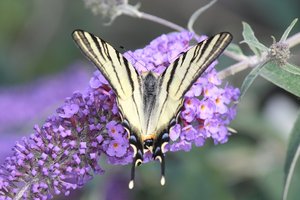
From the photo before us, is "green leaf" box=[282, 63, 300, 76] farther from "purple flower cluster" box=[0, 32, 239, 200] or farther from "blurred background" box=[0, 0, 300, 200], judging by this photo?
"blurred background" box=[0, 0, 300, 200]

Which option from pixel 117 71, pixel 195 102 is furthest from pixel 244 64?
pixel 117 71

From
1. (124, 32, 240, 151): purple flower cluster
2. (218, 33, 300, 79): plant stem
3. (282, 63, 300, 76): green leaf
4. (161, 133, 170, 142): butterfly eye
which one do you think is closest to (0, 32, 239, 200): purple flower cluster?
(124, 32, 240, 151): purple flower cluster

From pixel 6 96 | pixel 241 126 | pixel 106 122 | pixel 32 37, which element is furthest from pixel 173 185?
pixel 32 37

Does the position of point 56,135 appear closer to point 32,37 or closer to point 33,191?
point 33,191

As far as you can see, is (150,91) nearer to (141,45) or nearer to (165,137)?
(165,137)

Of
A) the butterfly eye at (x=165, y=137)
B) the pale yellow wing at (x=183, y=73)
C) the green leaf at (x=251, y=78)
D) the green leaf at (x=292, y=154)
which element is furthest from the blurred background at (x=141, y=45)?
the butterfly eye at (x=165, y=137)

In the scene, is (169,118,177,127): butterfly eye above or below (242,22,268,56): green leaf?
below
